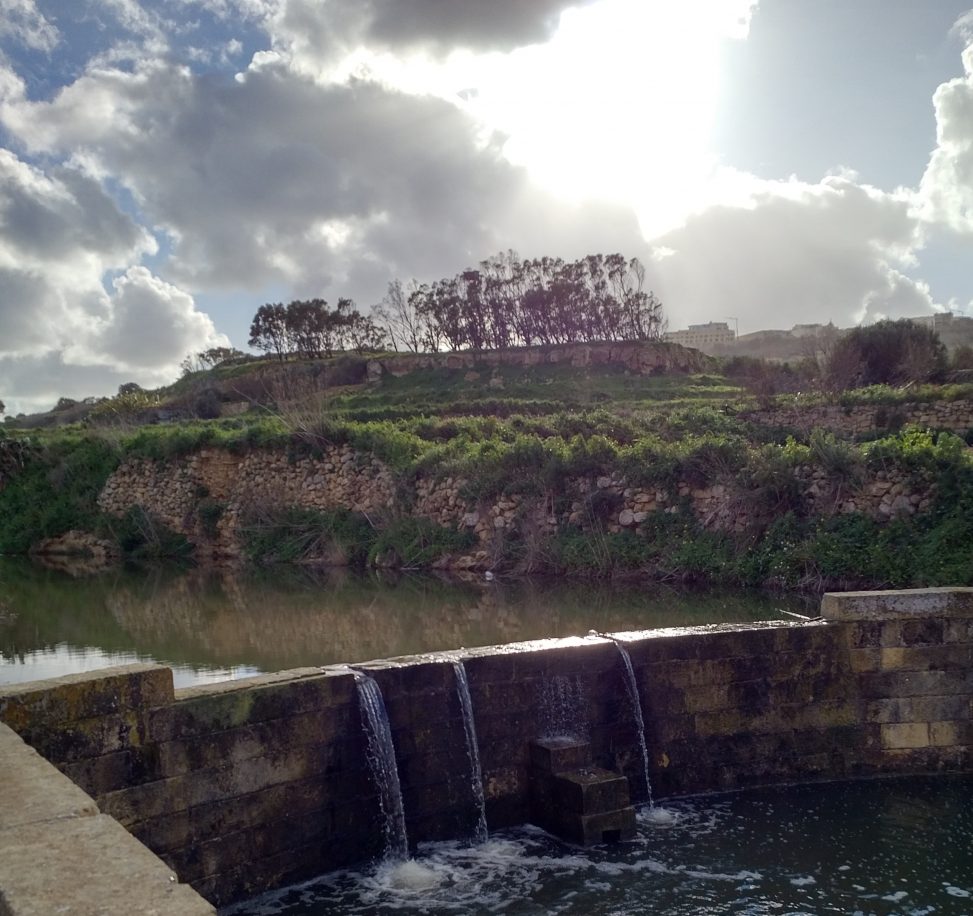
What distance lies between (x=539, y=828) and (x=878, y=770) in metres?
3.46

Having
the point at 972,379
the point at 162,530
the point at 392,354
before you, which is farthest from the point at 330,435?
the point at 392,354

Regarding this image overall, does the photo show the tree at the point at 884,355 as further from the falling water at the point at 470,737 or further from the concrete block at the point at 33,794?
the concrete block at the point at 33,794

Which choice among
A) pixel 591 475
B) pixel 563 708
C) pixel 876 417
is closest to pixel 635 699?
pixel 563 708

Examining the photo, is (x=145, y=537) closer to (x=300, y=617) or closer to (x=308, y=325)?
(x=300, y=617)

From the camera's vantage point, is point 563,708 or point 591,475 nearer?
point 563,708

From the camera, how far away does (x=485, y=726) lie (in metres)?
8.09

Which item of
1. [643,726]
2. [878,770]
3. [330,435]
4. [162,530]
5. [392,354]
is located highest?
[392,354]

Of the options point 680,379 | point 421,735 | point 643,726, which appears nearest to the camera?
point 421,735

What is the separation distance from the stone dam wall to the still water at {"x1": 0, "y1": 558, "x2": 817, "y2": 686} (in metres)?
4.73

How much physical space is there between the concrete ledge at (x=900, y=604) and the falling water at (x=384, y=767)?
4482 millimetres

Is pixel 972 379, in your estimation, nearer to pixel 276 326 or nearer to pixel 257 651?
pixel 257 651

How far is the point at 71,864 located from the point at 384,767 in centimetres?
427

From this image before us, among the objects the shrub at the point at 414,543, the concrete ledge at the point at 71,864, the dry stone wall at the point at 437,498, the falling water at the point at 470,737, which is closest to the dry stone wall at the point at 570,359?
the dry stone wall at the point at 437,498

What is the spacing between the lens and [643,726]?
8.69 meters
